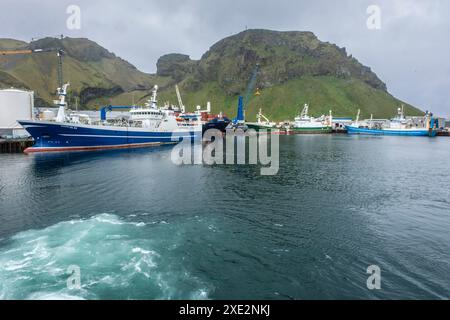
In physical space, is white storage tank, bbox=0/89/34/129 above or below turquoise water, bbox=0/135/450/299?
above

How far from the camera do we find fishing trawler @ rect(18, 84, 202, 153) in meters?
75.9

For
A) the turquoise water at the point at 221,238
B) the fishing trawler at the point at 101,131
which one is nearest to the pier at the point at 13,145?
the fishing trawler at the point at 101,131

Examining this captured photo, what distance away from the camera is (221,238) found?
22.7m

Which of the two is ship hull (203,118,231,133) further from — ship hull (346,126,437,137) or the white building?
ship hull (346,126,437,137)

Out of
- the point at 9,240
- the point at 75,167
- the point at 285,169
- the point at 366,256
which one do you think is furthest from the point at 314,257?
the point at 75,167

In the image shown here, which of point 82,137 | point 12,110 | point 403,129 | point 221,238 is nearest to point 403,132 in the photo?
point 403,129

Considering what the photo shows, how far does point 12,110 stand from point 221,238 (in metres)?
98.6

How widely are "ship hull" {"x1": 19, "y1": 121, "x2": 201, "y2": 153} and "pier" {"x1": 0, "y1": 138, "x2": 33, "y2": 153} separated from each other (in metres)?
7.55

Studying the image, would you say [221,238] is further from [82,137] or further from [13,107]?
[13,107]

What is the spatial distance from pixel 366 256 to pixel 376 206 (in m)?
14.3

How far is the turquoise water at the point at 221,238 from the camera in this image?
16250 mm

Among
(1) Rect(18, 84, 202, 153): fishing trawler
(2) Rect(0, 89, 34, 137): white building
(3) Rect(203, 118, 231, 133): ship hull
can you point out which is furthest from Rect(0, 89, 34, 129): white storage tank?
(3) Rect(203, 118, 231, 133): ship hull

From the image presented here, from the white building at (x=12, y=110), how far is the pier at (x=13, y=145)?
429 inches

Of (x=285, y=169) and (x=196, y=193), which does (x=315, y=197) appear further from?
(x=285, y=169)
